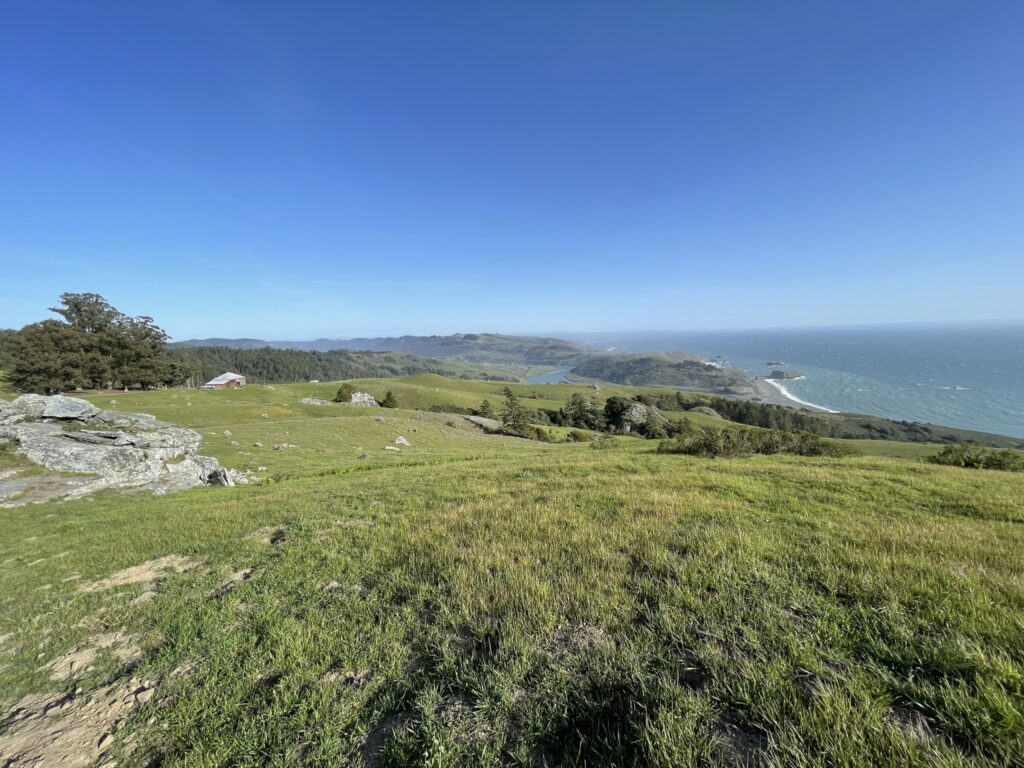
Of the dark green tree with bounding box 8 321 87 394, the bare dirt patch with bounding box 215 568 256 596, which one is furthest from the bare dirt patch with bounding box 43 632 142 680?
the dark green tree with bounding box 8 321 87 394

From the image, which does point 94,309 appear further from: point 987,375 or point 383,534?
point 987,375

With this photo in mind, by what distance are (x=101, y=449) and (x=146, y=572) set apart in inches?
847

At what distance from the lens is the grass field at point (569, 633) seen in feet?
10.0

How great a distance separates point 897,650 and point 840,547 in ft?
9.71

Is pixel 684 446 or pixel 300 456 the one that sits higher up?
pixel 684 446

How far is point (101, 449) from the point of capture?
73.3 ft

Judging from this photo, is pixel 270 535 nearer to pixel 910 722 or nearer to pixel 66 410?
pixel 910 722

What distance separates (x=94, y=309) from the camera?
264 feet

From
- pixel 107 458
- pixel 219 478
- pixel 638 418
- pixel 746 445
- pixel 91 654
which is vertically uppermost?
pixel 91 654

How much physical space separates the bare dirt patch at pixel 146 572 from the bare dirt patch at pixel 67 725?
3458 mm

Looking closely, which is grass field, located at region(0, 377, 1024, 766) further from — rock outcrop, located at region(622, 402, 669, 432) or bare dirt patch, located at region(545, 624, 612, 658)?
rock outcrop, located at region(622, 402, 669, 432)

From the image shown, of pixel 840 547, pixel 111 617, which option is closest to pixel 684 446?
pixel 840 547

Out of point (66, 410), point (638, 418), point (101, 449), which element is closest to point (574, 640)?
point (101, 449)

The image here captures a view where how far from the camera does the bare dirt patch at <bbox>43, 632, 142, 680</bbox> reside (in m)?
5.25
